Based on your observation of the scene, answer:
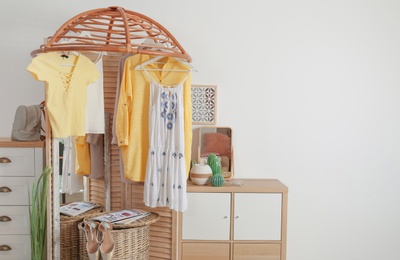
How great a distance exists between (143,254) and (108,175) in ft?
1.97

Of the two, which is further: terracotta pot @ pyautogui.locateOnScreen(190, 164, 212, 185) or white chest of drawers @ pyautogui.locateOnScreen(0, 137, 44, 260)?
terracotta pot @ pyautogui.locateOnScreen(190, 164, 212, 185)

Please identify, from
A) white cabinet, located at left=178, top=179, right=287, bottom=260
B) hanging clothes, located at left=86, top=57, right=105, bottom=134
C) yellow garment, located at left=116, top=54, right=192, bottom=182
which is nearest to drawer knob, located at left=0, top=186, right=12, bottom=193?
hanging clothes, located at left=86, top=57, right=105, bottom=134

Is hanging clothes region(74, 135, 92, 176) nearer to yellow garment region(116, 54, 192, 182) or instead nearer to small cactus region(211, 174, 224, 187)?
yellow garment region(116, 54, 192, 182)

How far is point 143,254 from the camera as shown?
8.41 ft

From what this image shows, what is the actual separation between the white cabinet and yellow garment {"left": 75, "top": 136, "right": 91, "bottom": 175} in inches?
29.3

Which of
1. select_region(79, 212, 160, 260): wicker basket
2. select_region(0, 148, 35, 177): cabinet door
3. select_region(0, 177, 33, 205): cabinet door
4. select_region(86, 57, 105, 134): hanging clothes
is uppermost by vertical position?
select_region(86, 57, 105, 134): hanging clothes

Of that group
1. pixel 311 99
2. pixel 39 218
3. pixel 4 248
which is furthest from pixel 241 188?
pixel 4 248

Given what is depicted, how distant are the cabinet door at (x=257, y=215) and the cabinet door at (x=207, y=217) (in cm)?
8

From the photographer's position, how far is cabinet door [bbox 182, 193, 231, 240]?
2.69m

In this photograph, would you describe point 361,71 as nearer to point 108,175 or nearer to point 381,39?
point 381,39

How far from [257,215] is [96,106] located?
134cm

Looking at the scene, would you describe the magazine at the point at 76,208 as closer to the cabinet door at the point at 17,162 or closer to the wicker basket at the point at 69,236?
the wicker basket at the point at 69,236

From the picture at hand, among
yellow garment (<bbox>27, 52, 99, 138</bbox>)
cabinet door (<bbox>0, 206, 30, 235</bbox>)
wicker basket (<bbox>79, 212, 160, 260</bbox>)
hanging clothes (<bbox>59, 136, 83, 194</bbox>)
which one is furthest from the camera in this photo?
hanging clothes (<bbox>59, 136, 83, 194</bbox>)

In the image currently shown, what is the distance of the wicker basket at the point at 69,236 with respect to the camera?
2633 millimetres
